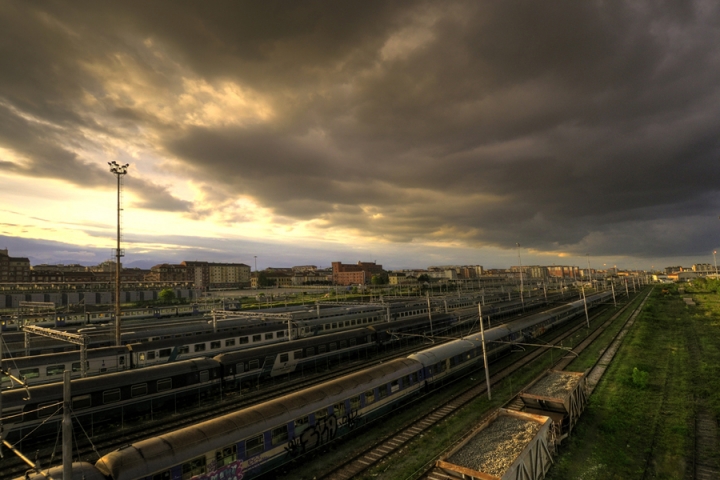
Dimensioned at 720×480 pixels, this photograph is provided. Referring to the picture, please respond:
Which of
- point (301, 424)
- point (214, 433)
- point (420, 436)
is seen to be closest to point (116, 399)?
point (214, 433)

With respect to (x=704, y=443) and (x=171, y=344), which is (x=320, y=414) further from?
(x=704, y=443)

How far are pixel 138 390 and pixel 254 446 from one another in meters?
12.8

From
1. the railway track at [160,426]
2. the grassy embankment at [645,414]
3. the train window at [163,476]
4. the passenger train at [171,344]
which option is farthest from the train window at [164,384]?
the grassy embankment at [645,414]

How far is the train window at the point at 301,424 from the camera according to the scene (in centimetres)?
1761

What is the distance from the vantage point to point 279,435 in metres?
16.9

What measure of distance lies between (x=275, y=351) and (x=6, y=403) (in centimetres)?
1710

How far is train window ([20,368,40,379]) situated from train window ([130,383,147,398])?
9.80 m

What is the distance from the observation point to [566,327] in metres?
59.5

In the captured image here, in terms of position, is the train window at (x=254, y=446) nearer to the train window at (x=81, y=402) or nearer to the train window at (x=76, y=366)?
the train window at (x=81, y=402)

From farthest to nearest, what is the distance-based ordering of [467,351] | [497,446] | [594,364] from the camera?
[594,364] < [467,351] < [497,446]

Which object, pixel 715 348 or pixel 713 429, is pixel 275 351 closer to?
pixel 713 429

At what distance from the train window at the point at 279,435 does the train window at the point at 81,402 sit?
13326 millimetres

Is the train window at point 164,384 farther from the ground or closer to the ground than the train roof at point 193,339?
closer to the ground

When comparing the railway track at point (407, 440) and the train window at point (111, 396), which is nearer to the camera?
the railway track at point (407, 440)
